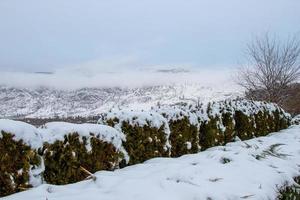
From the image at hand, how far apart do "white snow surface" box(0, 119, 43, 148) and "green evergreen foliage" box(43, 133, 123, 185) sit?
0.27m

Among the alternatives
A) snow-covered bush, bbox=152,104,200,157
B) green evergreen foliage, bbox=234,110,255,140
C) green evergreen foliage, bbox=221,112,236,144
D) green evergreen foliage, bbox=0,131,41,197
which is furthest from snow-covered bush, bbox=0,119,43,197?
Result: green evergreen foliage, bbox=234,110,255,140

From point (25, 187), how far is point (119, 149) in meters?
2.68

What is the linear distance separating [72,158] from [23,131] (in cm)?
119

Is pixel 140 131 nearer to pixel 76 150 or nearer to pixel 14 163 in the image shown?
pixel 76 150

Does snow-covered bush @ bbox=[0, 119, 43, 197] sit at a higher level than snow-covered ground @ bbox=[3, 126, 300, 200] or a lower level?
higher

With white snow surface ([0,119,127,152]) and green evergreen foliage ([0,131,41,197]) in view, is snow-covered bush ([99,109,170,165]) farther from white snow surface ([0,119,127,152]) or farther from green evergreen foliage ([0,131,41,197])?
green evergreen foliage ([0,131,41,197])

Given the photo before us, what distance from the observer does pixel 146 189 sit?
4918 millimetres

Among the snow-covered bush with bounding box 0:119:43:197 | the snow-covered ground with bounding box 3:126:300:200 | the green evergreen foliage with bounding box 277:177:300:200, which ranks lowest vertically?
the green evergreen foliage with bounding box 277:177:300:200

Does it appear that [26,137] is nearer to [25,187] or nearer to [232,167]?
[25,187]

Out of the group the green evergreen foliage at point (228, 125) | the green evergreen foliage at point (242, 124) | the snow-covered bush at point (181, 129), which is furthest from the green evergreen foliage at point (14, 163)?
the green evergreen foliage at point (242, 124)

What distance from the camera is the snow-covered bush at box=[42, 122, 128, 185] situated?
644 cm

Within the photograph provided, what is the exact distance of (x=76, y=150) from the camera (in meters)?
6.90

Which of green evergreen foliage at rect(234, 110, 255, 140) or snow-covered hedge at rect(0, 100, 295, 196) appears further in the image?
green evergreen foliage at rect(234, 110, 255, 140)

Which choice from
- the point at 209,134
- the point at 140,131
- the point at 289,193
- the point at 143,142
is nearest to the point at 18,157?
the point at 140,131
